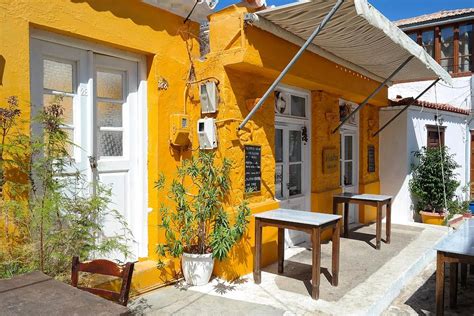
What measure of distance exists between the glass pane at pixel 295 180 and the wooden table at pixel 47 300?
15.6ft

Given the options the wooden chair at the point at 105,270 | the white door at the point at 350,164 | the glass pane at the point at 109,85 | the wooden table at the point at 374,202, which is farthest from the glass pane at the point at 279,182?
the wooden chair at the point at 105,270

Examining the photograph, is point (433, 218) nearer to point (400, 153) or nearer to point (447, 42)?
point (400, 153)

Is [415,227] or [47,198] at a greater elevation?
[47,198]

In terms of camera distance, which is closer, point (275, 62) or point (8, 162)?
point (8, 162)

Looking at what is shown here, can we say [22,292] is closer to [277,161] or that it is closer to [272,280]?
[272,280]

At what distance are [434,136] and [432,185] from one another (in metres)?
2.06

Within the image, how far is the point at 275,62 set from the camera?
527 centimetres

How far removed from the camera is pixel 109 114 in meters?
4.50

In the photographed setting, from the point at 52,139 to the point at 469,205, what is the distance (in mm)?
10487

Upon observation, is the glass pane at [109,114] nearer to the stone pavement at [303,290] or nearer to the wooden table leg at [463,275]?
the stone pavement at [303,290]

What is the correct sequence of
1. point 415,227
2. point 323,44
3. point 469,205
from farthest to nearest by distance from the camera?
1. point 469,205
2. point 415,227
3. point 323,44

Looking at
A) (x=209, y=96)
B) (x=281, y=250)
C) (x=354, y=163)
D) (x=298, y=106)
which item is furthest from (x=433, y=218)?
(x=209, y=96)

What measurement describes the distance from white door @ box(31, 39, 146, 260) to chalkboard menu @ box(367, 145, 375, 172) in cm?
633

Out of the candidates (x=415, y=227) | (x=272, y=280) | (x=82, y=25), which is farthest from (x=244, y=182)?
(x=415, y=227)
